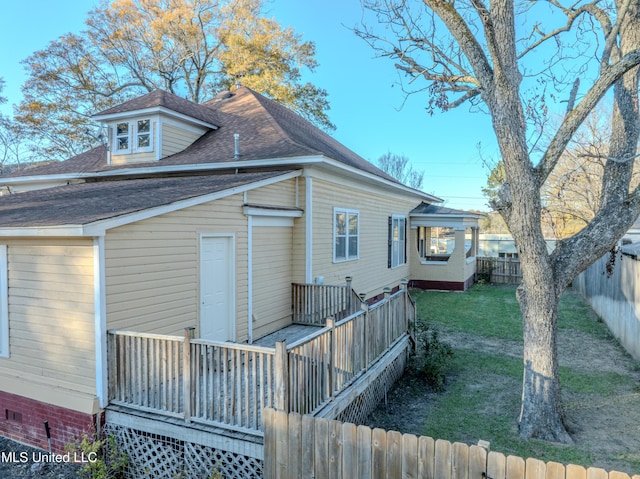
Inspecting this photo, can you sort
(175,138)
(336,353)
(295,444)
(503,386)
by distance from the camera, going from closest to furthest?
(295,444)
(336,353)
(503,386)
(175,138)

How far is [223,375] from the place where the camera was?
15.0 ft

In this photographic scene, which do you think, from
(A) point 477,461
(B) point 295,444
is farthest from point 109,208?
(A) point 477,461

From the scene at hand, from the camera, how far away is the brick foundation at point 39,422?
16.5 feet

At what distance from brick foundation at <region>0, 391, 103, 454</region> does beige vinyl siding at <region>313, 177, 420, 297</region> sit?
579 cm

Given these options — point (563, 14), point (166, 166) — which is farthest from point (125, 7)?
point (563, 14)

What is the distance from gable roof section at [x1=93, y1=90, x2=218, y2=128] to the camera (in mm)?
10906

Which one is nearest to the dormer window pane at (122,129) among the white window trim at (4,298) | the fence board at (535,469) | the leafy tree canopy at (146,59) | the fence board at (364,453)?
the white window trim at (4,298)

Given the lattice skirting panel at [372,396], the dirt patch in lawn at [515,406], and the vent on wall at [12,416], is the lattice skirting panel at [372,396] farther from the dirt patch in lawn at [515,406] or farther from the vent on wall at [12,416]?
the vent on wall at [12,416]

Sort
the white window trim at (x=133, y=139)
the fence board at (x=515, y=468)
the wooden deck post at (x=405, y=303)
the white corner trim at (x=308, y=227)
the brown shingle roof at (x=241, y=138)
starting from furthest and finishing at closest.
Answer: the white window trim at (x=133, y=139) < the brown shingle roof at (x=241, y=138) < the white corner trim at (x=308, y=227) < the wooden deck post at (x=405, y=303) < the fence board at (x=515, y=468)

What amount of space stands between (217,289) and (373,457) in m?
4.36

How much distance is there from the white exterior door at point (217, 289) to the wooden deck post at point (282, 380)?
2.82 m

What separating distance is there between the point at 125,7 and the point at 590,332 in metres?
26.2

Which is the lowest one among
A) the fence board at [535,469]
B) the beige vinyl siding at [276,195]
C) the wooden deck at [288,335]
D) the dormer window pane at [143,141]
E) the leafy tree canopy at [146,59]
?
the wooden deck at [288,335]

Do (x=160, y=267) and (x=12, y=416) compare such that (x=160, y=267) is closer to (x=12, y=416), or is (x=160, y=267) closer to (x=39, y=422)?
(x=39, y=422)
